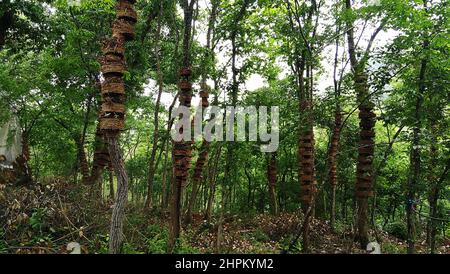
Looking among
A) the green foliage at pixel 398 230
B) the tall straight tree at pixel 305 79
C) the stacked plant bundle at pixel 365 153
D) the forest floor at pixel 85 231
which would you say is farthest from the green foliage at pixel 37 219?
the green foliage at pixel 398 230

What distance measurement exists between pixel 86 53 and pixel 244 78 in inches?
224

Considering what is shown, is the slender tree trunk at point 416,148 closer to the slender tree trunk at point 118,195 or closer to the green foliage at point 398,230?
the slender tree trunk at point 118,195

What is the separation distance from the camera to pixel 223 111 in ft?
33.0

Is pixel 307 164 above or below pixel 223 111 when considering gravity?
below

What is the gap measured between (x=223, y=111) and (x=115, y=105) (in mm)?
5162

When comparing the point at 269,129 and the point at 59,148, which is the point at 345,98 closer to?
the point at 269,129

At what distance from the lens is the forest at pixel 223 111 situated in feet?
22.5

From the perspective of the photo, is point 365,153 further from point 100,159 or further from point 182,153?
point 100,159

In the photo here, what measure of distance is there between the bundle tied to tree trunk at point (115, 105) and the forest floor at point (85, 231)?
63.5 inches

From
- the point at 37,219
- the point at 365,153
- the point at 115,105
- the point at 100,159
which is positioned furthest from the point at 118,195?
the point at 100,159

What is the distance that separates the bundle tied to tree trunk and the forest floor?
161 centimetres
